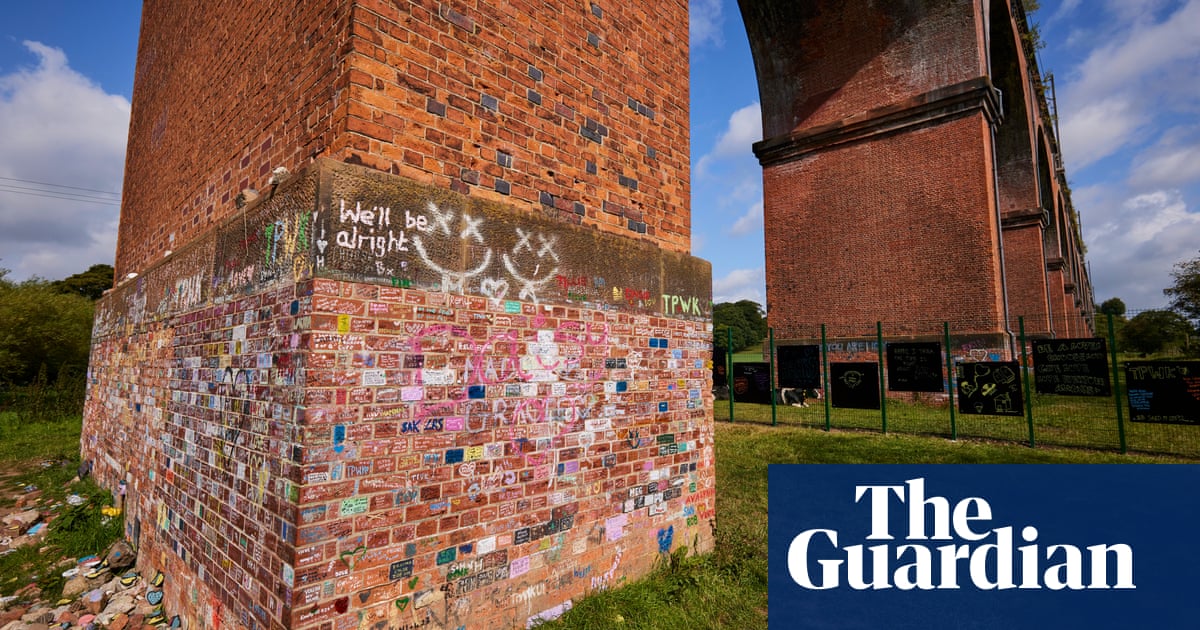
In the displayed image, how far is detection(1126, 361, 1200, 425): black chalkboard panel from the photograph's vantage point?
277 inches

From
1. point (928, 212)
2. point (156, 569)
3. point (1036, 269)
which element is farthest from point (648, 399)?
point (1036, 269)

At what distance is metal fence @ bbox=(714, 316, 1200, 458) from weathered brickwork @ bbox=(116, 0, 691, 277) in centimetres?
730

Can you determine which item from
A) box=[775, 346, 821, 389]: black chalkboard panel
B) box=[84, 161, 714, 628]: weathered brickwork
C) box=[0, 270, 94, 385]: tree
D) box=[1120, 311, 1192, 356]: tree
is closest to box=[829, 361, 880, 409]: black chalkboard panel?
box=[775, 346, 821, 389]: black chalkboard panel

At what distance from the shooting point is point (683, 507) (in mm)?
3793

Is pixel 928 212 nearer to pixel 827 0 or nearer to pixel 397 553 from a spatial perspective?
pixel 827 0

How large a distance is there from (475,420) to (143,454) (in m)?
3.46

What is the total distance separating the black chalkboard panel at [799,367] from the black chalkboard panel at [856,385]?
1.43 feet

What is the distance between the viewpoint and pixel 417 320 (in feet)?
7.93

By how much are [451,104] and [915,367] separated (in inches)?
388

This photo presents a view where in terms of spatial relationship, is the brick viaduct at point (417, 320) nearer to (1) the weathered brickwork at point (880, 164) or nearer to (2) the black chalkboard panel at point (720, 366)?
(2) the black chalkboard panel at point (720, 366)

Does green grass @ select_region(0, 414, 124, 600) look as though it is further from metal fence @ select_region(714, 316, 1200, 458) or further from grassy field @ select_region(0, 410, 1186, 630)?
metal fence @ select_region(714, 316, 1200, 458)

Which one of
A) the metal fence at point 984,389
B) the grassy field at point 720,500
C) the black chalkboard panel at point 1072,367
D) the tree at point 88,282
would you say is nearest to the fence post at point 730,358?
the metal fence at point 984,389

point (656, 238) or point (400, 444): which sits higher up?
point (656, 238)

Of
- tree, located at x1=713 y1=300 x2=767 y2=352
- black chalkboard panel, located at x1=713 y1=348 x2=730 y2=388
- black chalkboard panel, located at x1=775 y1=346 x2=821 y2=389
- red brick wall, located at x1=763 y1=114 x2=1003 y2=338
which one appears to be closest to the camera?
black chalkboard panel, located at x1=775 y1=346 x2=821 y2=389
